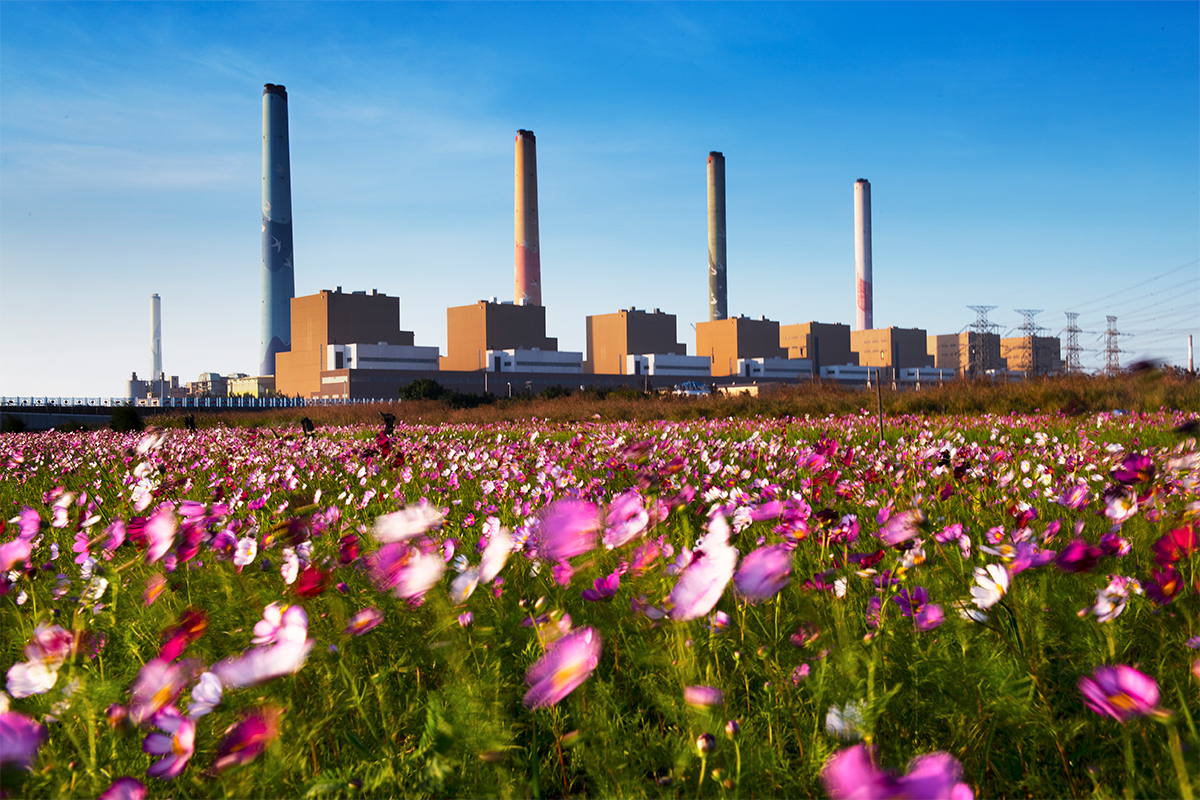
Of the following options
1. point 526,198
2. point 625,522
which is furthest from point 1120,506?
point 526,198

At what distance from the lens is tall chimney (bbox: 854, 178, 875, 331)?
2415 inches

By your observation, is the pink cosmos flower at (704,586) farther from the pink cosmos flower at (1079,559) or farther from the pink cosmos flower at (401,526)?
the pink cosmos flower at (1079,559)

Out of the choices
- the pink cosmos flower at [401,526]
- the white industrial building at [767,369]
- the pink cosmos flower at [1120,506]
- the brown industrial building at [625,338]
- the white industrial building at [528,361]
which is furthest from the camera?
the brown industrial building at [625,338]

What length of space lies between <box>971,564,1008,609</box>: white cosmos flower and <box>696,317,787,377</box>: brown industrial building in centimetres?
7025

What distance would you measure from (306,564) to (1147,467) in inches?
64.1

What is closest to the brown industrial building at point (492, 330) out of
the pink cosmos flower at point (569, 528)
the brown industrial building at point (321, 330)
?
the brown industrial building at point (321, 330)

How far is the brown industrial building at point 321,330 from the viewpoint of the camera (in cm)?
5588

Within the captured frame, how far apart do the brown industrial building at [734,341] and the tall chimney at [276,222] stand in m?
39.6

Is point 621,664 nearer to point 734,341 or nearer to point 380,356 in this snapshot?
point 380,356

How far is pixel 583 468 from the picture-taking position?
128 inches

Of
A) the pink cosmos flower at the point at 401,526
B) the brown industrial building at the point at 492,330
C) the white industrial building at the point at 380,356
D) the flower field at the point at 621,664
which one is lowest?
the flower field at the point at 621,664

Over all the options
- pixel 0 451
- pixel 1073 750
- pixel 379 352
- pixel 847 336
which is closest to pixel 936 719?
pixel 1073 750

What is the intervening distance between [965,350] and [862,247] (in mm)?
37127

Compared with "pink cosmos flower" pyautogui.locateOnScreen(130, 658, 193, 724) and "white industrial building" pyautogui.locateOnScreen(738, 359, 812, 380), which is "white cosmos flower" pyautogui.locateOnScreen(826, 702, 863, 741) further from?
"white industrial building" pyautogui.locateOnScreen(738, 359, 812, 380)
